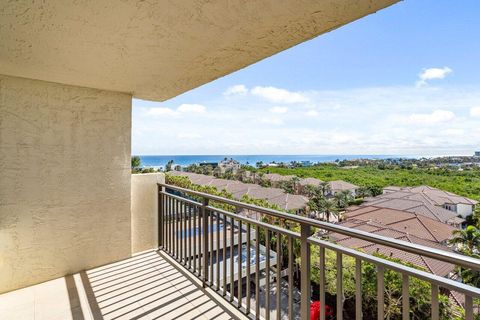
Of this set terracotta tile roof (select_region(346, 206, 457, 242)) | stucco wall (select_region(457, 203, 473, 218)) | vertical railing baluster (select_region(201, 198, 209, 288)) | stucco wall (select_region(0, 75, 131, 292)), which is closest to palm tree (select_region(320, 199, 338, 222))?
terracotta tile roof (select_region(346, 206, 457, 242))

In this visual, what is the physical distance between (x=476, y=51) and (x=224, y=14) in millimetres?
44397

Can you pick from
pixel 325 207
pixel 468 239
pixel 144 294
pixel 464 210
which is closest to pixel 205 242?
pixel 144 294

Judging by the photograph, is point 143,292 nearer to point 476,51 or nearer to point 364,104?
point 476,51

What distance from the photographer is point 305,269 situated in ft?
5.08

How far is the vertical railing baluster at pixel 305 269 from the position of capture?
5.06 feet

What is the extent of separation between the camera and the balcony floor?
83.9 inches

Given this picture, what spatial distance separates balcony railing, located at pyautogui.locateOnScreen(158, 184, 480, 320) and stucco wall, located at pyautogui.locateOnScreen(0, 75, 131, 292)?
734mm

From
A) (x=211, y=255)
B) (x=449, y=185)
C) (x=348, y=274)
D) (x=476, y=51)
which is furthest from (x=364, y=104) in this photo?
(x=211, y=255)

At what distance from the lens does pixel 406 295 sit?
44.0 inches

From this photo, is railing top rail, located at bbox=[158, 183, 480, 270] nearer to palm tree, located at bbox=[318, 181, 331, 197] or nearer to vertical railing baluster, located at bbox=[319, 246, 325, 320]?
vertical railing baluster, located at bbox=[319, 246, 325, 320]

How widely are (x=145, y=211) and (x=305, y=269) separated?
8.56ft

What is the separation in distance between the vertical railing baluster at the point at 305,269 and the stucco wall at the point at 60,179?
8.19 feet

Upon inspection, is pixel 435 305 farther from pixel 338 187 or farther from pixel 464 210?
pixel 338 187

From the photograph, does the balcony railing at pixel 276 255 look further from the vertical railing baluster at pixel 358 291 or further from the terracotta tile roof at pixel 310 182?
the terracotta tile roof at pixel 310 182
